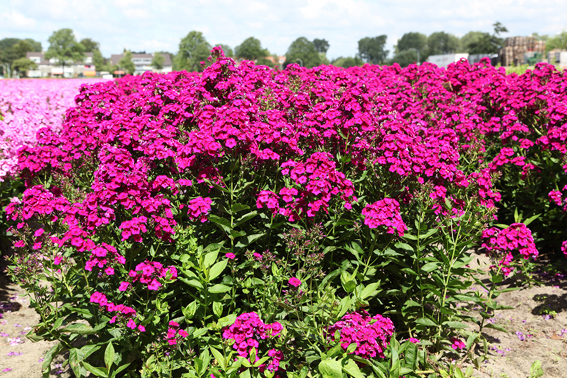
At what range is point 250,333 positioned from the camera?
153 inches

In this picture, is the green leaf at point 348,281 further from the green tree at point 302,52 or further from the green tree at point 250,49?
the green tree at point 302,52

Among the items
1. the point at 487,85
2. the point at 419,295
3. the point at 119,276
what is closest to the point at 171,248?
the point at 119,276

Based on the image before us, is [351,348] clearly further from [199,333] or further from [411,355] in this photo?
[199,333]

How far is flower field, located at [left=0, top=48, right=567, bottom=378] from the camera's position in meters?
3.92

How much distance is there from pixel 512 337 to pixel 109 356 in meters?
4.69

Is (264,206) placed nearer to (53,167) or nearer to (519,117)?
(53,167)

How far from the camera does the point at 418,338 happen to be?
5098 mm

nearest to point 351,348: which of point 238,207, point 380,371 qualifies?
point 380,371

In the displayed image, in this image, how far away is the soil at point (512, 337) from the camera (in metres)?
5.00

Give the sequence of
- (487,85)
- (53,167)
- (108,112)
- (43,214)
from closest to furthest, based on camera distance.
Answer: (43,214)
(53,167)
(108,112)
(487,85)

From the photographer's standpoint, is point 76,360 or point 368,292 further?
point 368,292

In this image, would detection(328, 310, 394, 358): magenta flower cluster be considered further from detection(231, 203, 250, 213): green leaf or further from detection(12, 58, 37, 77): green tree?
detection(12, 58, 37, 77): green tree

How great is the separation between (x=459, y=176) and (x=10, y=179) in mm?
6569

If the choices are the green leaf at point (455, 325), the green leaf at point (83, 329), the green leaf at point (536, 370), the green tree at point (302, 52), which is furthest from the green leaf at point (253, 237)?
the green tree at point (302, 52)
